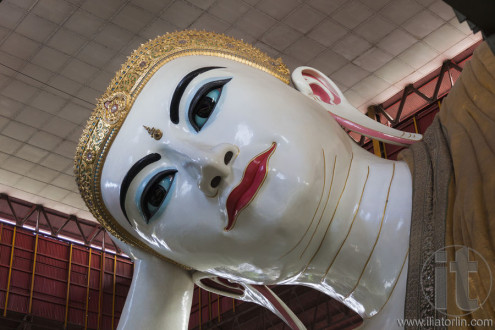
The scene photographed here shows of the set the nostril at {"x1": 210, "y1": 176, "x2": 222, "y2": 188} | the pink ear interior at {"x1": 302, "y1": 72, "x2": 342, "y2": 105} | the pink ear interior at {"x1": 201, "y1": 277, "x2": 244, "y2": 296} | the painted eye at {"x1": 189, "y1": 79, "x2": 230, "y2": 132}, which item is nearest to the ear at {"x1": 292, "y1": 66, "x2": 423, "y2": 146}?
the pink ear interior at {"x1": 302, "y1": 72, "x2": 342, "y2": 105}

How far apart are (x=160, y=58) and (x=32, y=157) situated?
10.2 metres

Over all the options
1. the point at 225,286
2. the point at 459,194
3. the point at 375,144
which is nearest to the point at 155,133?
the point at 225,286

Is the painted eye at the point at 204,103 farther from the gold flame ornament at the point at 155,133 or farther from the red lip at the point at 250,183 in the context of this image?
the red lip at the point at 250,183

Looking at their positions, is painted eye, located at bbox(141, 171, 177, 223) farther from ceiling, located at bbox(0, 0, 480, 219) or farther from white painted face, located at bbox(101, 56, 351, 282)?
ceiling, located at bbox(0, 0, 480, 219)

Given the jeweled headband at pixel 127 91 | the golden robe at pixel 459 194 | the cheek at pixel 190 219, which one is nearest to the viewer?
the golden robe at pixel 459 194

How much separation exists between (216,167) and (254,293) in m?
1.20

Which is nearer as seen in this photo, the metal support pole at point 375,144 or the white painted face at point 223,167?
the white painted face at point 223,167

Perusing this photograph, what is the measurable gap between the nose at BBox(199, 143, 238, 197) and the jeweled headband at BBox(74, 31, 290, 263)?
790 mm

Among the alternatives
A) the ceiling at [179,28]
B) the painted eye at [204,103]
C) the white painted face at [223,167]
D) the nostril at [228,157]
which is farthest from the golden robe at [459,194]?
the ceiling at [179,28]

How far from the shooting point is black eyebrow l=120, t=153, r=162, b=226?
3.14 m

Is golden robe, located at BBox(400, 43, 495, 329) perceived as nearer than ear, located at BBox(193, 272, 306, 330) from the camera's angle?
Yes

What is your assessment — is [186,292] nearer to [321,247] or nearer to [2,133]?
[321,247]

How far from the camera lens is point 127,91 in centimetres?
353

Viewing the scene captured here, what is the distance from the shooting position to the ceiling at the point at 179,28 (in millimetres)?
10203
